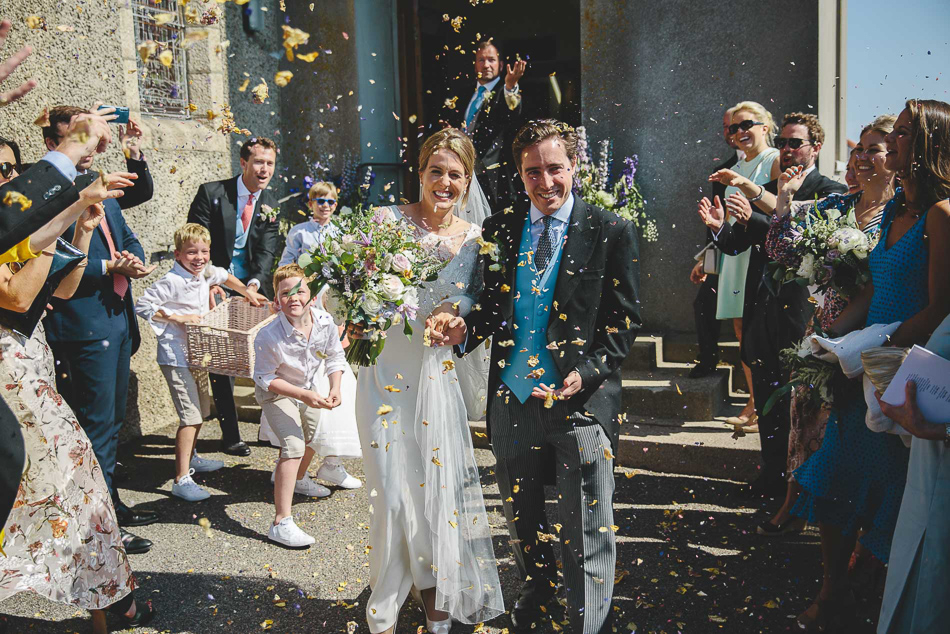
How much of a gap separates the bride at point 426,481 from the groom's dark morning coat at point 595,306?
46 centimetres

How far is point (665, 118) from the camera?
23.7 feet

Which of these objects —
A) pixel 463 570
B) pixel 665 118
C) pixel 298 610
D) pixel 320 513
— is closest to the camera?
pixel 463 570

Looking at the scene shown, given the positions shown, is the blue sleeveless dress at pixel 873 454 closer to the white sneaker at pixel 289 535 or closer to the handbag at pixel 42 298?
the white sneaker at pixel 289 535

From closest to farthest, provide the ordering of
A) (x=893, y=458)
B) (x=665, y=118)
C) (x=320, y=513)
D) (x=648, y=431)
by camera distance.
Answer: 1. (x=893, y=458)
2. (x=320, y=513)
3. (x=648, y=431)
4. (x=665, y=118)

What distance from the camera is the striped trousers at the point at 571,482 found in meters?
3.26

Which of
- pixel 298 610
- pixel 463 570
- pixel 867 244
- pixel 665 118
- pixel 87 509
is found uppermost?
pixel 665 118

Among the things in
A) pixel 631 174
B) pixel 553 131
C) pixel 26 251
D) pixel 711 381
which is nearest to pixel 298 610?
pixel 26 251

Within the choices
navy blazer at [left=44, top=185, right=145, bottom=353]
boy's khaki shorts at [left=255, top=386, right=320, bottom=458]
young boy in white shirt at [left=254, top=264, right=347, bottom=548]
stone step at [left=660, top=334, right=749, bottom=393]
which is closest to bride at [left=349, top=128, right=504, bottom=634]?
young boy in white shirt at [left=254, top=264, right=347, bottom=548]

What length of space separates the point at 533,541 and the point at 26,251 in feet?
8.21

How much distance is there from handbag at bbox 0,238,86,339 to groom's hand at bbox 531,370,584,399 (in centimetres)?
208

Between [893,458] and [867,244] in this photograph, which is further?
[867,244]

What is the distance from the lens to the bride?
3.47 meters

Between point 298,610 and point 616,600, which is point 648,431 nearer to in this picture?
point 616,600

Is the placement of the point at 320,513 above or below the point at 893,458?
below
